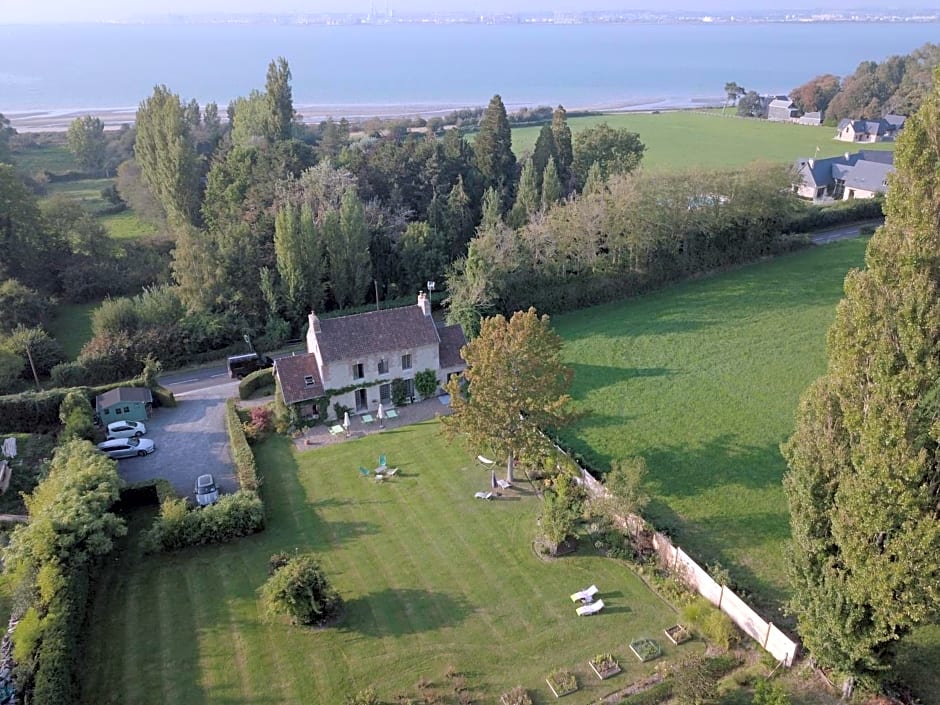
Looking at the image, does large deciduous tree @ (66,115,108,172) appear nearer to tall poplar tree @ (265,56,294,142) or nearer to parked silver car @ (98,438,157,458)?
tall poplar tree @ (265,56,294,142)

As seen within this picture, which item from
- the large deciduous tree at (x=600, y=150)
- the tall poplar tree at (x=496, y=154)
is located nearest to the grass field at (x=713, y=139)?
the large deciduous tree at (x=600, y=150)

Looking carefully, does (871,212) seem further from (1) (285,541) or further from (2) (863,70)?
(2) (863,70)

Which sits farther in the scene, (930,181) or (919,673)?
(919,673)

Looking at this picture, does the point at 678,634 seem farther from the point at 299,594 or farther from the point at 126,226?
the point at 126,226

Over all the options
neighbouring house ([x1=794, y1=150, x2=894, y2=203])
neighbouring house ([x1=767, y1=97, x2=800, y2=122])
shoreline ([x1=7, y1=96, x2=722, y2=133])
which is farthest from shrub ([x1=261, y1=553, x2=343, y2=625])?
shoreline ([x1=7, y1=96, x2=722, y2=133])

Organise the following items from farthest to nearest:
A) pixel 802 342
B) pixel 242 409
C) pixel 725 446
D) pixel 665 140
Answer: pixel 665 140 < pixel 802 342 < pixel 242 409 < pixel 725 446

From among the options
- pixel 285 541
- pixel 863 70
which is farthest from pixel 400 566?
pixel 863 70

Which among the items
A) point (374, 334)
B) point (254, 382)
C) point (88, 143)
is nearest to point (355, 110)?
point (88, 143)
